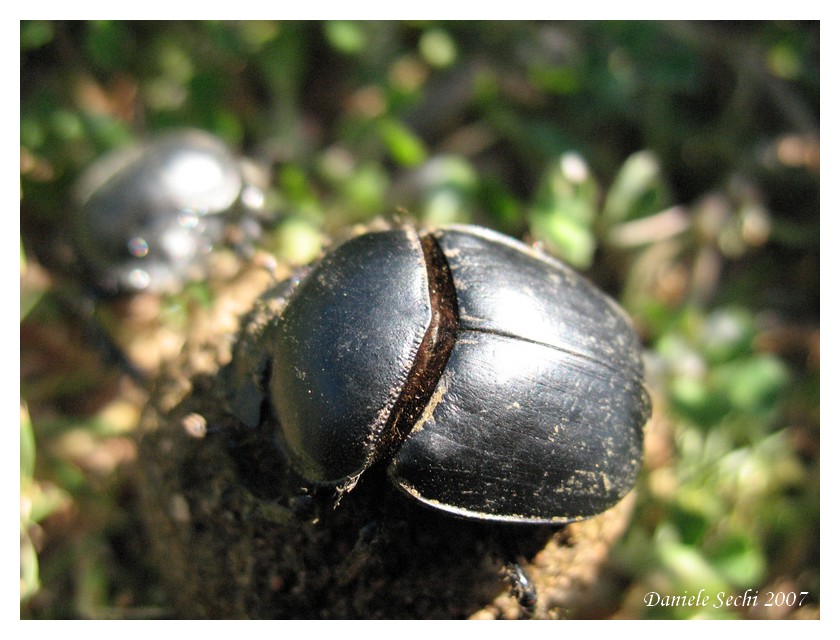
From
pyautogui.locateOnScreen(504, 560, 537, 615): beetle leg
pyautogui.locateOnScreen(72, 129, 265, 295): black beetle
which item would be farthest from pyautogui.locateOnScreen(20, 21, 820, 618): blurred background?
pyautogui.locateOnScreen(504, 560, 537, 615): beetle leg

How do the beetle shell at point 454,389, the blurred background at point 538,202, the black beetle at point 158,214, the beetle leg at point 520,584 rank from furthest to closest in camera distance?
the black beetle at point 158,214 → the blurred background at point 538,202 → the beetle leg at point 520,584 → the beetle shell at point 454,389

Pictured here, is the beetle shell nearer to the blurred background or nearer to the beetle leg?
the beetle leg

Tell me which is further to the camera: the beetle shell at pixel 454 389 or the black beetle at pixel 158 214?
the black beetle at pixel 158 214

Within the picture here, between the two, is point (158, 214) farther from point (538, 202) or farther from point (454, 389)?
point (454, 389)

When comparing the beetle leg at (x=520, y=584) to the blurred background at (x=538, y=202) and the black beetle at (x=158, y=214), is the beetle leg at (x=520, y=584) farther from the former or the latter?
the black beetle at (x=158, y=214)

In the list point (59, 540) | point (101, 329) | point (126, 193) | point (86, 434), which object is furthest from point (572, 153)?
point (59, 540)

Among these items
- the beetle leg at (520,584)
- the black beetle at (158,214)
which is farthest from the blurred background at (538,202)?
the beetle leg at (520,584)
